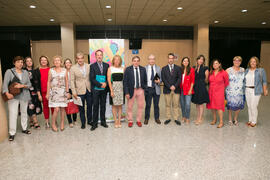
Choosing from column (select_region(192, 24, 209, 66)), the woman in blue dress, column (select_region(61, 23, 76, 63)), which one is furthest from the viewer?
column (select_region(192, 24, 209, 66))

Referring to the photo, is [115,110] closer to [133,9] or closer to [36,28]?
[133,9]

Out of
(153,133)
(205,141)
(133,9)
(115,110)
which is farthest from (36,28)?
(205,141)

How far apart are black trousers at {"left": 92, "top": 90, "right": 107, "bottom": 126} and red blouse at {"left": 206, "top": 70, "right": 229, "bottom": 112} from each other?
238 cm

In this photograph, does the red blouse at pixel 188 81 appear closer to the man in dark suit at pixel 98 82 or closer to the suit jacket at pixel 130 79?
the suit jacket at pixel 130 79

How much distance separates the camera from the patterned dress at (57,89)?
12.8ft

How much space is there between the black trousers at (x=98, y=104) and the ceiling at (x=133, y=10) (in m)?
4.24

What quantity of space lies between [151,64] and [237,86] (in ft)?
6.40

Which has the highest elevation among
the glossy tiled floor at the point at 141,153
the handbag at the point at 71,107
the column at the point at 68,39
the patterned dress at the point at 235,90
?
the column at the point at 68,39

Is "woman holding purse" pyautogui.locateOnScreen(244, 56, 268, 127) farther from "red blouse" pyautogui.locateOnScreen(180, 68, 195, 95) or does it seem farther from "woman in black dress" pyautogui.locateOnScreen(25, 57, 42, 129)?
"woman in black dress" pyautogui.locateOnScreen(25, 57, 42, 129)

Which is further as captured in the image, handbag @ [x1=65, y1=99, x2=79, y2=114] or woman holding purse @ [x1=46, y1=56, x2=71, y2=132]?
handbag @ [x1=65, y1=99, x2=79, y2=114]

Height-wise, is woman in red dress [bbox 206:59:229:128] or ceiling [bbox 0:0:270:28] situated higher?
ceiling [bbox 0:0:270:28]

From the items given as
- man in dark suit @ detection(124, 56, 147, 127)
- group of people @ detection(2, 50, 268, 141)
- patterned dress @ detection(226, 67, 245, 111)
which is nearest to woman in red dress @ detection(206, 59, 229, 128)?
group of people @ detection(2, 50, 268, 141)

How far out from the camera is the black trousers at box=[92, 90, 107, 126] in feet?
13.5

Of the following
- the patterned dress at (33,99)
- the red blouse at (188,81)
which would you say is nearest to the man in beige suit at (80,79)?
the patterned dress at (33,99)
